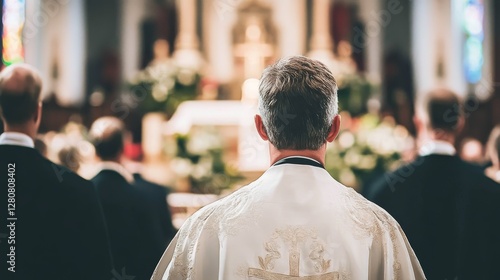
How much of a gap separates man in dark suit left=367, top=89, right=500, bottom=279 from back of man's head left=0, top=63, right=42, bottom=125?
182 centimetres

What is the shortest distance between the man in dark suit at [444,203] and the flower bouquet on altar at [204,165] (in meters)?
4.35

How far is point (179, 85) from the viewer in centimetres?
1202

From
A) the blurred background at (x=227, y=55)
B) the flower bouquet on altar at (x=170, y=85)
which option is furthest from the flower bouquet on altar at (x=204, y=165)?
the flower bouquet on altar at (x=170, y=85)

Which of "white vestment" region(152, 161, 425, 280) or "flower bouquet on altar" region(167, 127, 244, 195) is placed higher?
"white vestment" region(152, 161, 425, 280)

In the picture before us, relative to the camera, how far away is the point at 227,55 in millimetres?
14688

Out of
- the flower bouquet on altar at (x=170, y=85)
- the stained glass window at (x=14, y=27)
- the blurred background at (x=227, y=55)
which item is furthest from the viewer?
the stained glass window at (x=14, y=27)

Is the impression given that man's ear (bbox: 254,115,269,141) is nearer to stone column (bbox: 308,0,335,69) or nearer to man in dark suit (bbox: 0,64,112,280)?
man in dark suit (bbox: 0,64,112,280)

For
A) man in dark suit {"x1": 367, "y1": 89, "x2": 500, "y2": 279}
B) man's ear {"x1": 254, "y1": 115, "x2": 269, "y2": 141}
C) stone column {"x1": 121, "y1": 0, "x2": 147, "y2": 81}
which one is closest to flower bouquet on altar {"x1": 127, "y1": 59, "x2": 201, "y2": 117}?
stone column {"x1": 121, "y1": 0, "x2": 147, "y2": 81}

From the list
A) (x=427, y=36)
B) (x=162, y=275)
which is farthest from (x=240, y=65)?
(x=162, y=275)

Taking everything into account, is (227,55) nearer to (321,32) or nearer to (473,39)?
(321,32)

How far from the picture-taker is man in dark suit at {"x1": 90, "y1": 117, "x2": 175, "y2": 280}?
4402 millimetres

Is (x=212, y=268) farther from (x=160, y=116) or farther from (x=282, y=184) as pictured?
(x=160, y=116)

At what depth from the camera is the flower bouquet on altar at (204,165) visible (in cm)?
854

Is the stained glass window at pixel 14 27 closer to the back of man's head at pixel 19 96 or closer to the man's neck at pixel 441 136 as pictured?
the man's neck at pixel 441 136
